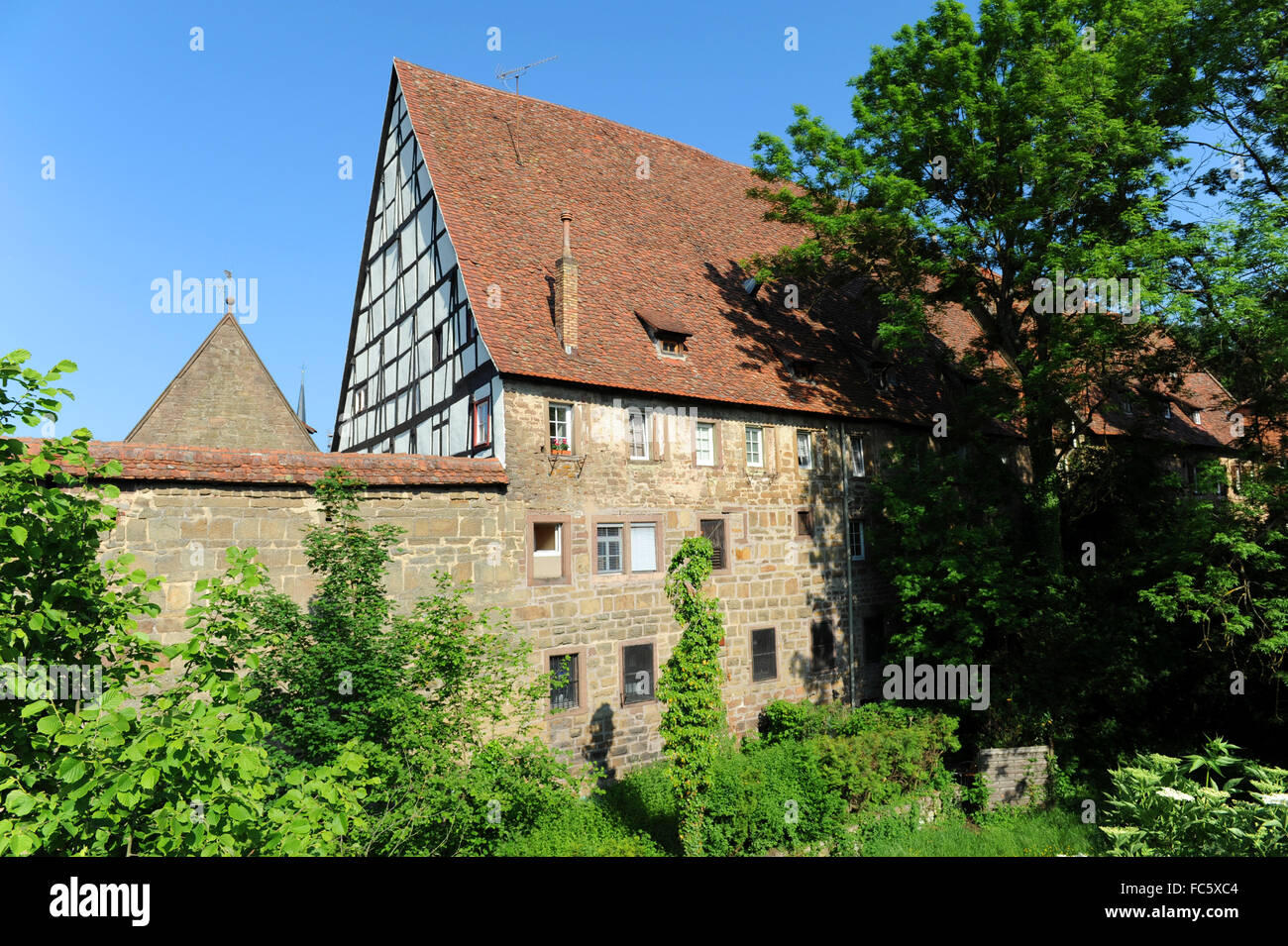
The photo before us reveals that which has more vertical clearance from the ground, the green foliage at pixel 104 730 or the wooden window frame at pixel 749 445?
the wooden window frame at pixel 749 445

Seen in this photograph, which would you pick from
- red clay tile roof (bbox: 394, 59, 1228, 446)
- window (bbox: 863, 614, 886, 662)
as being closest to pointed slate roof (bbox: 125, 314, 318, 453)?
red clay tile roof (bbox: 394, 59, 1228, 446)

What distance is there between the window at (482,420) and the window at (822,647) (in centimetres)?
830

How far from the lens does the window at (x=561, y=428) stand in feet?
46.1

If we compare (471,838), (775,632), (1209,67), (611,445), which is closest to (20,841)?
(471,838)

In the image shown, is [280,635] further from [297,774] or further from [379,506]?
[297,774]

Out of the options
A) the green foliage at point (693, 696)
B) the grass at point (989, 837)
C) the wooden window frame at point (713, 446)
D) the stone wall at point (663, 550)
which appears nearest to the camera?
the green foliage at point (693, 696)

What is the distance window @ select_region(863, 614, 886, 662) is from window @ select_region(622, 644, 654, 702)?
19.1 ft

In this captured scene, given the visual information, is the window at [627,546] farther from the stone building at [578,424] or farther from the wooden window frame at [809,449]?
the wooden window frame at [809,449]

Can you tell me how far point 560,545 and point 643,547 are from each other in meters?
1.82

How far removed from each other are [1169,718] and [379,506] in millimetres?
15950

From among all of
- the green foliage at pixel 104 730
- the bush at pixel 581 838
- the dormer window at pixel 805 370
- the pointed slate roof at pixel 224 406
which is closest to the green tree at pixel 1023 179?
the dormer window at pixel 805 370

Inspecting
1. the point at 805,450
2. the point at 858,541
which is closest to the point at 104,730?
the point at 805,450

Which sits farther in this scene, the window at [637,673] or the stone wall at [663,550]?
the window at [637,673]

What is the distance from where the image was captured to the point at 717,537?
Result: 52.5 ft
